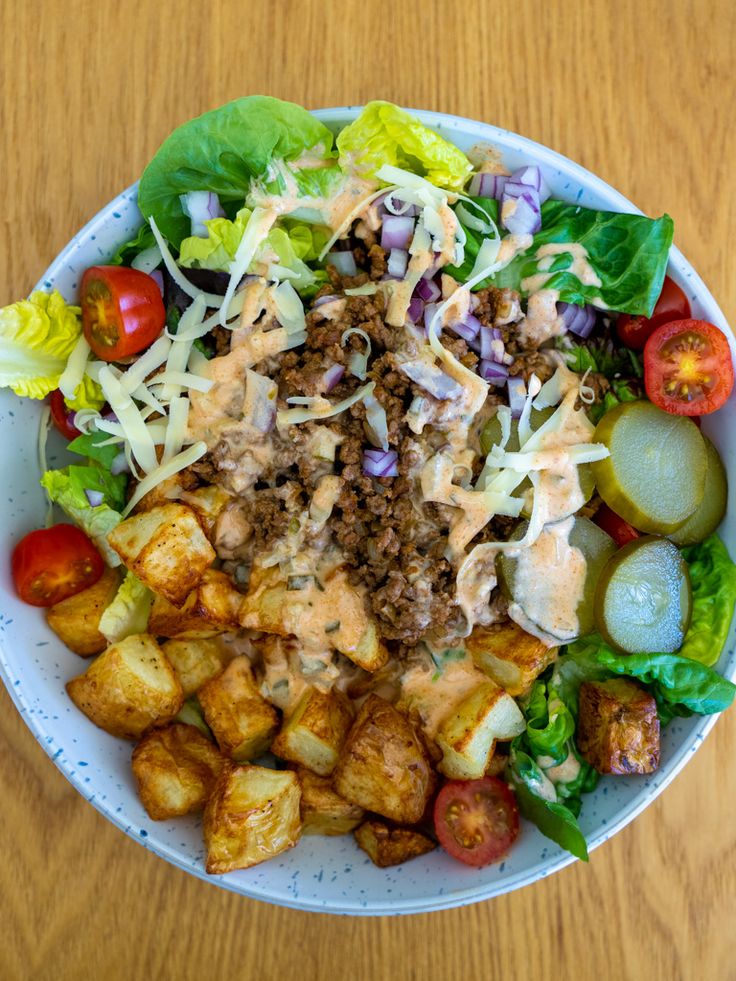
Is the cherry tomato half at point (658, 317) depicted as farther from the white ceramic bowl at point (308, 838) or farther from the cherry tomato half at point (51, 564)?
the cherry tomato half at point (51, 564)

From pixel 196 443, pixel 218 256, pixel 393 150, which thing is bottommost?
pixel 196 443

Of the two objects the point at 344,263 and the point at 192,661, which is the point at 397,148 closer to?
the point at 344,263

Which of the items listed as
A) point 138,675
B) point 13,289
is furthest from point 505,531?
point 13,289

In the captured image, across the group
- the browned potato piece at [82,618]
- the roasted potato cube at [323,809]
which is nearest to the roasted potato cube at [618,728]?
the roasted potato cube at [323,809]

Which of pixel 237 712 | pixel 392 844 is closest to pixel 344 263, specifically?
pixel 237 712

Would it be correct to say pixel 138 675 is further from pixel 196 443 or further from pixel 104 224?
pixel 104 224

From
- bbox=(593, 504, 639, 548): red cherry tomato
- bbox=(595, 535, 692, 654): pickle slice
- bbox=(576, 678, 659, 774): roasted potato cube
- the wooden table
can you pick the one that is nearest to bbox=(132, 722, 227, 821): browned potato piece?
the wooden table

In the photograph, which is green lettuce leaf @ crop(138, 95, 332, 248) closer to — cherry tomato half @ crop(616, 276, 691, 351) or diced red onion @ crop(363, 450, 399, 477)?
diced red onion @ crop(363, 450, 399, 477)
